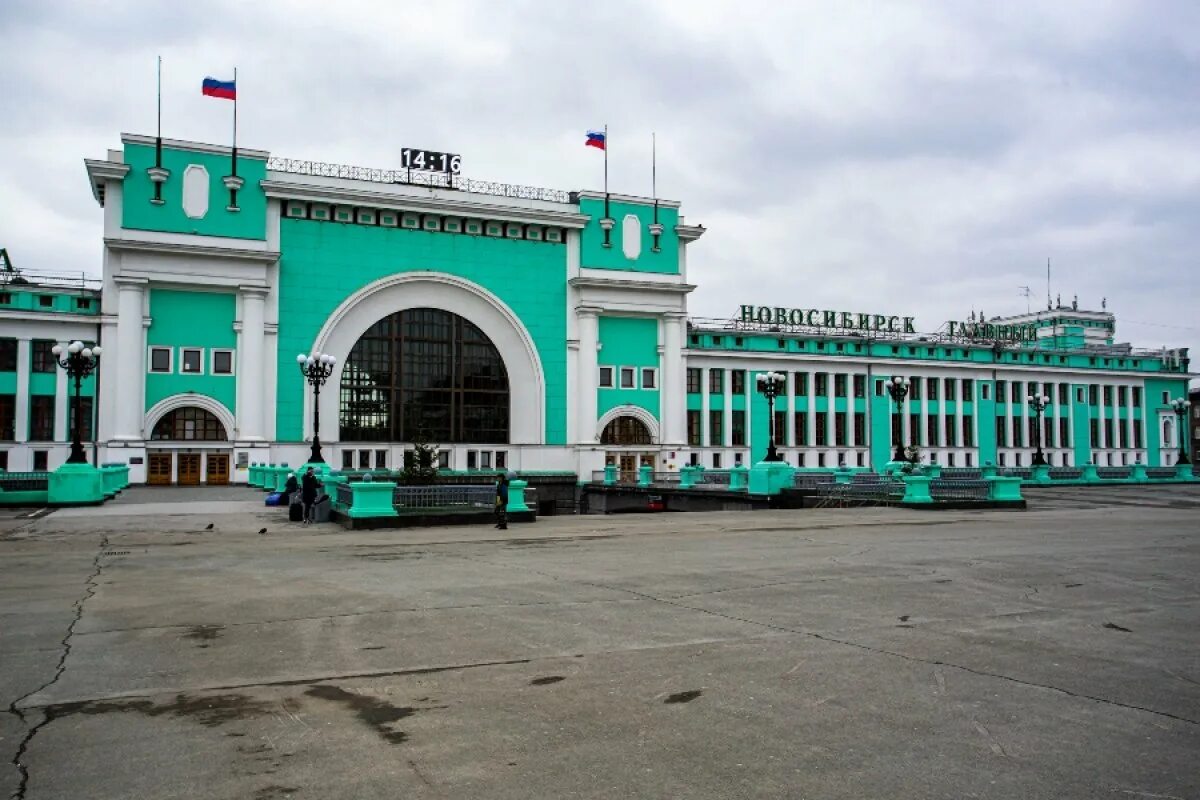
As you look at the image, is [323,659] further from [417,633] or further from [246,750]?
[246,750]

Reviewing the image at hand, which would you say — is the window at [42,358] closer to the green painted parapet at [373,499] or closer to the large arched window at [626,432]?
the large arched window at [626,432]

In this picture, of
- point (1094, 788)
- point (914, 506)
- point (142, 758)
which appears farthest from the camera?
point (914, 506)

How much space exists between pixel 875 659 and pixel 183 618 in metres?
7.07

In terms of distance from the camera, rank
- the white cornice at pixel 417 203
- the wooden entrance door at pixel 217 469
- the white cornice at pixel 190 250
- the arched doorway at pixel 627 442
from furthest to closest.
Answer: the arched doorway at pixel 627 442
the white cornice at pixel 417 203
the wooden entrance door at pixel 217 469
the white cornice at pixel 190 250

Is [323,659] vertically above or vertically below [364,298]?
below

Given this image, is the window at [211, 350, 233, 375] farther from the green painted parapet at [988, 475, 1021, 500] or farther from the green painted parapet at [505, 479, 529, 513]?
the green painted parapet at [988, 475, 1021, 500]

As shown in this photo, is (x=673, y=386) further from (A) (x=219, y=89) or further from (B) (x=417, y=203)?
(A) (x=219, y=89)

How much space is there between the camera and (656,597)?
1161cm

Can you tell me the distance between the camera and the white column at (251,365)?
54.8m

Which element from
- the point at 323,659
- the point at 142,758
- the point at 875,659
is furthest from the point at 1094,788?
the point at 323,659

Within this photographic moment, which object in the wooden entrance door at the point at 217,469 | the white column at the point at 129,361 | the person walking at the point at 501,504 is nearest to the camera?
the person walking at the point at 501,504

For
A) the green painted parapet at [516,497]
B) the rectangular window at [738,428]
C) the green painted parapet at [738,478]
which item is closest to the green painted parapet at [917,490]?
the green painted parapet at [738,478]

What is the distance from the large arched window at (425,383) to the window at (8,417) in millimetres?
17904

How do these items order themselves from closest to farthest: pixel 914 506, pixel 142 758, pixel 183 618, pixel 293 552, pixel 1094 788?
pixel 1094 788 → pixel 142 758 → pixel 183 618 → pixel 293 552 → pixel 914 506
